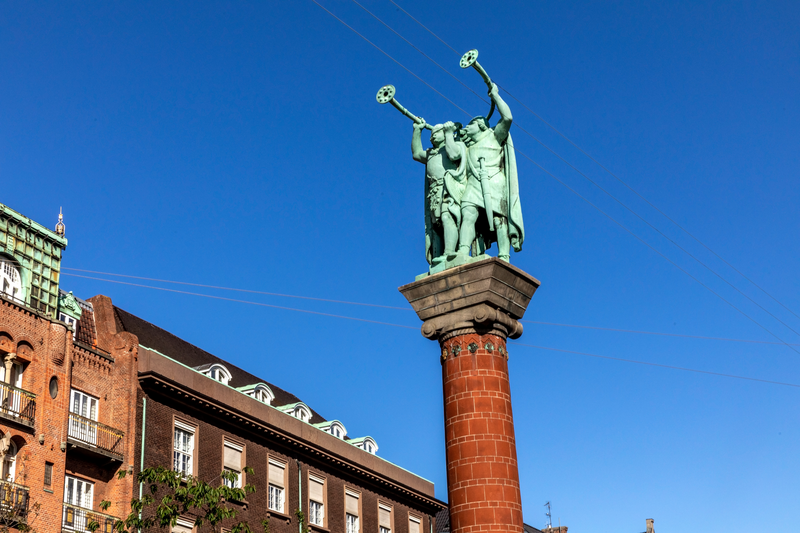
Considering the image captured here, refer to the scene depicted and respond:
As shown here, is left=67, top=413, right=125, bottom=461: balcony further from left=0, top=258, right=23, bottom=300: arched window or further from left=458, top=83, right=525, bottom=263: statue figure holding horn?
left=458, top=83, right=525, bottom=263: statue figure holding horn

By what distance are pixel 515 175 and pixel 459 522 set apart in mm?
8328

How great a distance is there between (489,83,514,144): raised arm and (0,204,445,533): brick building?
19.4m

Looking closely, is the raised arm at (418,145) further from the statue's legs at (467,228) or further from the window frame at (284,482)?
the window frame at (284,482)

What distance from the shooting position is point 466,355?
22.5 m

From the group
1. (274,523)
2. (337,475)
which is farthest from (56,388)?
(337,475)

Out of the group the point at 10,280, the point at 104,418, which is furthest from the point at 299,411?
the point at 10,280

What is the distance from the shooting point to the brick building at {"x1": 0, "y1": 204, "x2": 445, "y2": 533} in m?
36.3

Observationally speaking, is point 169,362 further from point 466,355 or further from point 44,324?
point 466,355

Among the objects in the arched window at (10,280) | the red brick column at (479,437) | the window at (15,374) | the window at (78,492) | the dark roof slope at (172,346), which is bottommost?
the red brick column at (479,437)

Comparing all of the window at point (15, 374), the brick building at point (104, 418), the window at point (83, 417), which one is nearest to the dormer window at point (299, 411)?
the brick building at point (104, 418)

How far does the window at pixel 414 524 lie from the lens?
184 feet

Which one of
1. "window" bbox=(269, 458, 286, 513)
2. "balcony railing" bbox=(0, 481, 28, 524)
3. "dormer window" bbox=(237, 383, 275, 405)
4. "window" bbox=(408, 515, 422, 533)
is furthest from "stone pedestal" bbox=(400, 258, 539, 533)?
"window" bbox=(408, 515, 422, 533)

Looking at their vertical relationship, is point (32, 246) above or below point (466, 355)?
above

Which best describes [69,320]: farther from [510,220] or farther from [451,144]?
[510,220]
